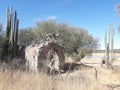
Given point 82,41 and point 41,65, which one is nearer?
point 41,65

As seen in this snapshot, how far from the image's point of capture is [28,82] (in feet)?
20.9

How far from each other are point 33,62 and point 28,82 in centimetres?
1705

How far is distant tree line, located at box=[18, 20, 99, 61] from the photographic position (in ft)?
141

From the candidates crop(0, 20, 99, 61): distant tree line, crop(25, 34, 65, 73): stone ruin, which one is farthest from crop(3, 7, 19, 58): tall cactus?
crop(0, 20, 99, 61): distant tree line

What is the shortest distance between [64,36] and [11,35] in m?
19.8

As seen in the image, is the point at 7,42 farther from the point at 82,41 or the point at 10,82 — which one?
the point at 82,41

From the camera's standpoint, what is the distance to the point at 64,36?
44031mm

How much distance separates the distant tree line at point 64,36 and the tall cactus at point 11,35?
17.1m

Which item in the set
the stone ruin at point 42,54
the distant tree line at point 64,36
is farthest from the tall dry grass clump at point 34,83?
the distant tree line at point 64,36

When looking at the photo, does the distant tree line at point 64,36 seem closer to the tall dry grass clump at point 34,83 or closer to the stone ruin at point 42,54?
the stone ruin at point 42,54

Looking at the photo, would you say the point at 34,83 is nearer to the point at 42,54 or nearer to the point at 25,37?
the point at 42,54

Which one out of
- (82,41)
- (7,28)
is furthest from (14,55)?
(82,41)

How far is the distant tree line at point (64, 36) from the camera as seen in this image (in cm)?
4294

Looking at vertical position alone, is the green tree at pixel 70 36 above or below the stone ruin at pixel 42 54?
above
